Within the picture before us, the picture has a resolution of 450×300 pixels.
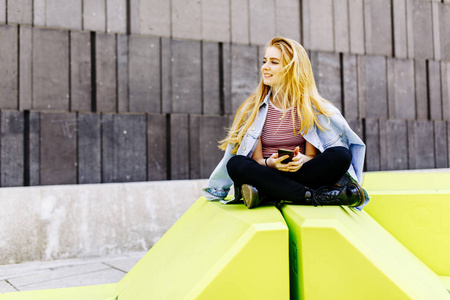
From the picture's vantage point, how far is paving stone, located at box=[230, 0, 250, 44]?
367 centimetres

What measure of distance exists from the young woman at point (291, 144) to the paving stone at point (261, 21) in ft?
6.37

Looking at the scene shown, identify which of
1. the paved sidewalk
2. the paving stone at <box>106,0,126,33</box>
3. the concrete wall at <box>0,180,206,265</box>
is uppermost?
the paving stone at <box>106,0,126,33</box>

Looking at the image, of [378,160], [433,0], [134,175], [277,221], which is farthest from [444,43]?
[277,221]

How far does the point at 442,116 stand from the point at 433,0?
1340 mm

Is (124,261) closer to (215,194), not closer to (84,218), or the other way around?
(84,218)

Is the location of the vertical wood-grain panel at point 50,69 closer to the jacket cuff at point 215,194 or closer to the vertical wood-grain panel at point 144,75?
the vertical wood-grain panel at point 144,75

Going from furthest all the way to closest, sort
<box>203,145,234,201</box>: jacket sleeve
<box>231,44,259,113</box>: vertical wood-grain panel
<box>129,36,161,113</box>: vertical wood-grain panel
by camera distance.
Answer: <box>231,44,259,113</box>: vertical wood-grain panel < <box>129,36,161,113</box>: vertical wood-grain panel < <box>203,145,234,201</box>: jacket sleeve

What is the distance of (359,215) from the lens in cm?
162

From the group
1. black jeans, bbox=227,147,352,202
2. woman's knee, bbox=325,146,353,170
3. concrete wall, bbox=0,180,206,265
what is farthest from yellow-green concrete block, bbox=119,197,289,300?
concrete wall, bbox=0,180,206,265

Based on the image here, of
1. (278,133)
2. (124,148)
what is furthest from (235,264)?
(124,148)

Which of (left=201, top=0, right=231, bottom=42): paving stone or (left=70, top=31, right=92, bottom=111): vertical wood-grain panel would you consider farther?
(left=201, top=0, right=231, bottom=42): paving stone

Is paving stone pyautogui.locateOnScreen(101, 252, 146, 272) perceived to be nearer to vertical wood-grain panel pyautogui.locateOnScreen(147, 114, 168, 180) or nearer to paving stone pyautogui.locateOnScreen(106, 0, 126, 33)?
vertical wood-grain panel pyautogui.locateOnScreen(147, 114, 168, 180)

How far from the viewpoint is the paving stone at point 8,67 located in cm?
310

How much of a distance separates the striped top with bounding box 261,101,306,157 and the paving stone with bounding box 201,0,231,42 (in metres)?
1.98
